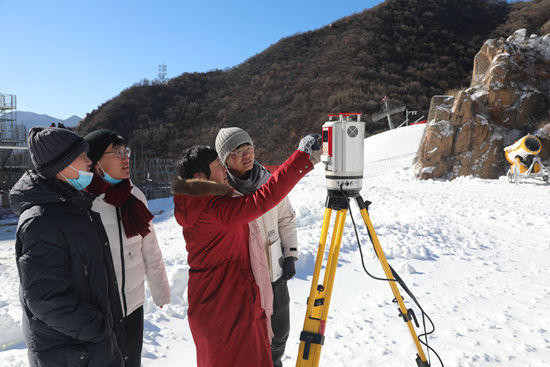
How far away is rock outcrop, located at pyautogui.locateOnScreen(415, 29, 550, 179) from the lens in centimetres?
1340

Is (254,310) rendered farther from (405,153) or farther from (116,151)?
(405,153)

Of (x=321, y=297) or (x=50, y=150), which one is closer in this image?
(x=50, y=150)

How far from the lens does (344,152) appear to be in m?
1.75

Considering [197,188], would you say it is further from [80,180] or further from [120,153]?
[120,153]

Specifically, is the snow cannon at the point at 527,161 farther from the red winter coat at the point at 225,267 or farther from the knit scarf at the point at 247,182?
the red winter coat at the point at 225,267

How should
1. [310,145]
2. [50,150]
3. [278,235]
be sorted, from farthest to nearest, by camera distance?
1. [278,235]
2. [310,145]
3. [50,150]

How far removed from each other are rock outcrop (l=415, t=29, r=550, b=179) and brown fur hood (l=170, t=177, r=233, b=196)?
13879mm

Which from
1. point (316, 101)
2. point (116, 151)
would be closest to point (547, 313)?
point (116, 151)

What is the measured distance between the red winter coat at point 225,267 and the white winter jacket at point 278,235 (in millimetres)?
314

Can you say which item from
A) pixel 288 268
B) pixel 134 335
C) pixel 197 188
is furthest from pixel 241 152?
pixel 134 335

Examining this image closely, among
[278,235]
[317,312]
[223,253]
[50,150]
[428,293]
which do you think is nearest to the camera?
[50,150]

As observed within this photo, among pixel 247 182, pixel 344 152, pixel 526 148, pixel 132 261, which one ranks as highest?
pixel 344 152

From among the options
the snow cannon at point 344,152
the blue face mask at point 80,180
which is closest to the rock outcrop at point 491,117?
the snow cannon at point 344,152

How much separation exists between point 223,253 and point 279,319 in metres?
0.73
